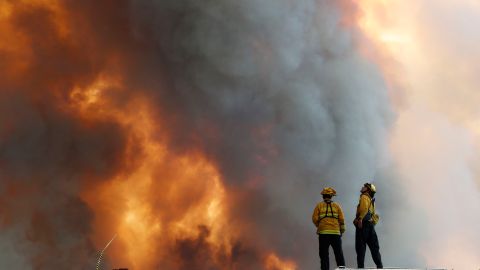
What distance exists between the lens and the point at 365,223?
18.0m

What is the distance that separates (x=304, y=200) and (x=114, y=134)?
13.3 meters

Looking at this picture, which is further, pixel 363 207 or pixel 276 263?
pixel 276 263

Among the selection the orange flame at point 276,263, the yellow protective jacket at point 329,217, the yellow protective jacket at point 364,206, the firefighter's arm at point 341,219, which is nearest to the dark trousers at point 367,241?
the yellow protective jacket at point 364,206

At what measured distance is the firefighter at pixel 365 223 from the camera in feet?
A: 58.5

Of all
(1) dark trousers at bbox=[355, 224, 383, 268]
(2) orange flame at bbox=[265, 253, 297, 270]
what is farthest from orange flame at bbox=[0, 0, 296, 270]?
(1) dark trousers at bbox=[355, 224, 383, 268]

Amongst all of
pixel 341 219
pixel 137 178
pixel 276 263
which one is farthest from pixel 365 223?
pixel 137 178

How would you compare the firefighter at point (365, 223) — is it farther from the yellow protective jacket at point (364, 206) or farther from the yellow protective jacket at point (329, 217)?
the yellow protective jacket at point (329, 217)

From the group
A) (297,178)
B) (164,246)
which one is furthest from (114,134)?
(297,178)

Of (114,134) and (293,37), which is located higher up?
(293,37)

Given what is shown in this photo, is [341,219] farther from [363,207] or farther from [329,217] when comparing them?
[363,207]

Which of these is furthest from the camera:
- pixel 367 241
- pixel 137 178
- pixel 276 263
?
pixel 137 178

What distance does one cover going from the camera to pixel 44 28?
4191 cm

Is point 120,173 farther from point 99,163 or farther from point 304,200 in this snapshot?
point 304,200

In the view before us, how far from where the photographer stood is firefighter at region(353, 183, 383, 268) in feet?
58.5
